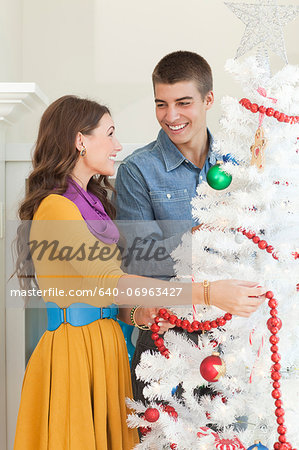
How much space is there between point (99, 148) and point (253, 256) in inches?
19.9

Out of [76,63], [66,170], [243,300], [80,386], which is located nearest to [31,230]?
[66,170]

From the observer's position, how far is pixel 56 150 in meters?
1.46

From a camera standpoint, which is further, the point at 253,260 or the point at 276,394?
the point at 253,260

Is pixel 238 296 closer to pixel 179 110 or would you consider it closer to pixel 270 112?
pixel 270 112

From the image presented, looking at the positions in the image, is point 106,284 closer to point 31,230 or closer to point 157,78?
point 31,230

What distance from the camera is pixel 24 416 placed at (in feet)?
4.56

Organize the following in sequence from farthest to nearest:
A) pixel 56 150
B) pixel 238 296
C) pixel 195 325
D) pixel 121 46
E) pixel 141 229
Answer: pixel 121 46, pixel 141 229, pixel 56 150, pixel 195 325, pixel 238 296

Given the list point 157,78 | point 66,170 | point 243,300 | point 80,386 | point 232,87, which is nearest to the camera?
point 243,300

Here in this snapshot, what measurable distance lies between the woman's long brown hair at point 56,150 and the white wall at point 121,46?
0.88 metres

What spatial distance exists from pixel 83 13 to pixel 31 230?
52.3 inches

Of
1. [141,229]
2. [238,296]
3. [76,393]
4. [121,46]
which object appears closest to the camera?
[238,296]

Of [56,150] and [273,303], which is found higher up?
[56,150]

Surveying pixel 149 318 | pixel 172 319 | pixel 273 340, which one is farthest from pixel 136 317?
pixel 273 340

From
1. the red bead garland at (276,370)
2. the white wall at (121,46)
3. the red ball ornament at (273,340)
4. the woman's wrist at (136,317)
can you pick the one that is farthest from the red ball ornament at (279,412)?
the white wall at (121,46)
